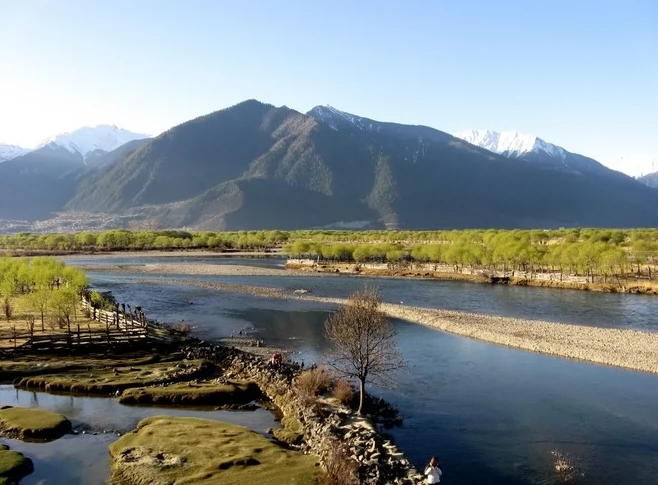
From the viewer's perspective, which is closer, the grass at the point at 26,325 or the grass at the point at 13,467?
the grass at the point at 13,467

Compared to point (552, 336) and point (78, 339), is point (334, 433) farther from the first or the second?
point (552, 336)

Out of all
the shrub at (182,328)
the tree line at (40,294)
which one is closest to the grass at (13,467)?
the tree line at (40,294)

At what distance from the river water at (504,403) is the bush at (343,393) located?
361 centimetres

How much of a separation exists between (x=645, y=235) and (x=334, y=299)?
367 ft

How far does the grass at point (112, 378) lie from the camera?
3859 centimetres

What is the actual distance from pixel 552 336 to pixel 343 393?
30886mm

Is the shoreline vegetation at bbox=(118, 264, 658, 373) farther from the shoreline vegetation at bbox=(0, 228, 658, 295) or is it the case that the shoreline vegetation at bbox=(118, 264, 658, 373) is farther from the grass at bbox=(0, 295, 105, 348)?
the shoreline vegetation at bbox=(0, 228, 658, 295)

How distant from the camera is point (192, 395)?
36812 mm

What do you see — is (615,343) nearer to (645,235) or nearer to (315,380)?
(315,380)

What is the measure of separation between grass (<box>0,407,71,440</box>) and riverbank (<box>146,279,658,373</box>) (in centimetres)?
3954

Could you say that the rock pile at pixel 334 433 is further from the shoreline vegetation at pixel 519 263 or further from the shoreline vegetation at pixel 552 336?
the shoreline vegetation at pixel 519 263

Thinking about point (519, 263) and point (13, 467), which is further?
point (519, 263)

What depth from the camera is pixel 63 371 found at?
41.9 m

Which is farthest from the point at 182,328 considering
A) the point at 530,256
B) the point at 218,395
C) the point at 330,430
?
the point at 530,256
